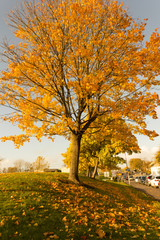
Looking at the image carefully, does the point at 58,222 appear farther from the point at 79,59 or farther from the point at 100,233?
the point at 79,59

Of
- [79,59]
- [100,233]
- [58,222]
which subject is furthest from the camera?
[79,59]

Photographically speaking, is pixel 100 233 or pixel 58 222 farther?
pixel 58 222

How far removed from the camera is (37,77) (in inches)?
385

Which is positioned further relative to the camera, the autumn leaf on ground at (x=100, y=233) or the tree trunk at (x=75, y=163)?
the tree trunk at (x=75, y=163)

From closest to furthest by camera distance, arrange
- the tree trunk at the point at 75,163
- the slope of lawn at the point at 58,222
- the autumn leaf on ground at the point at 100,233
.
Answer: the slope of lawn at the point at 58,222, the autumn leaf on ground at the point at 100,233, the tree trunk at the point at 75,163

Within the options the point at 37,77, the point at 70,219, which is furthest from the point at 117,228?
the point at 37,77

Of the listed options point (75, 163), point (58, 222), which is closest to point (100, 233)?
point (58, 222)

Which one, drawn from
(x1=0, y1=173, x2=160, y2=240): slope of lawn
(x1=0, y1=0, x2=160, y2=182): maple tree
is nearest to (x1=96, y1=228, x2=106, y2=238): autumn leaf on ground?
(x1=0, y1=173, x2=160, y2=240): slope of lawn

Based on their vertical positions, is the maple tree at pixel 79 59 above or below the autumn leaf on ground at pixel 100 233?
above

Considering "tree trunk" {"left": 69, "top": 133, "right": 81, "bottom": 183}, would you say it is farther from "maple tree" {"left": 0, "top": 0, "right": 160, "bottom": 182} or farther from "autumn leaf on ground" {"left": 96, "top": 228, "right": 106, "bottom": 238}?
"autumn leaf on ground" {"left": 96, "top": 228, "right": 106, "bottom": 238}

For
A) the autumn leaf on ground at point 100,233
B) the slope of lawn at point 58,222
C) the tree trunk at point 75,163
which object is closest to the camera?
the slope of lawn at point 58,222

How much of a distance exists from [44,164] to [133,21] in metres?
51.1

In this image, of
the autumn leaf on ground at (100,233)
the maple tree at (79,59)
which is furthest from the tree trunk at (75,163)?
the autumn leaf on ground at (100,233)

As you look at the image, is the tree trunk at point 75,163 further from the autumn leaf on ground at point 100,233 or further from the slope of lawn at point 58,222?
the autumn leaf on ground at point 100,233
